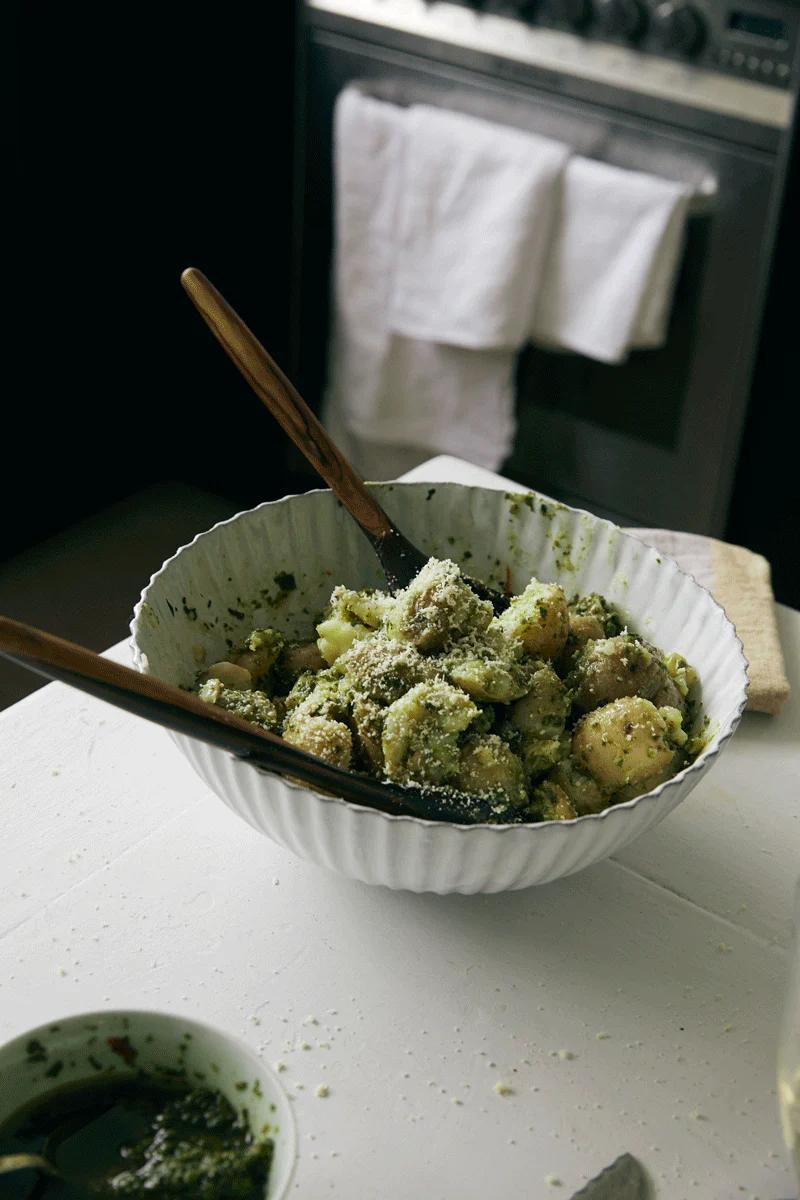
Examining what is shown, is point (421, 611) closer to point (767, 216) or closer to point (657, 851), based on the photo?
point (657, 851)

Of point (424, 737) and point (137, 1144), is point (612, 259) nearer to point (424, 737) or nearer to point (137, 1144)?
point (424, 737)

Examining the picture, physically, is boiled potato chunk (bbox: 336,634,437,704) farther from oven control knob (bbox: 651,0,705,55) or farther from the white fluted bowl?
oven control knob (bbox: 651,0,705,55)

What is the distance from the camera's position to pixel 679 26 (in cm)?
184

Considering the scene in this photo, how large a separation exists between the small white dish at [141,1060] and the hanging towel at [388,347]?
63.7 inches

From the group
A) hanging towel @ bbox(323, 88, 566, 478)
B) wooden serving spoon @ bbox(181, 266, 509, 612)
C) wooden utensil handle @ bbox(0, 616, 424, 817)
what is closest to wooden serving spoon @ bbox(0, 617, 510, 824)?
wooden utensil handle @ bbox(0, 616, 424, 817)

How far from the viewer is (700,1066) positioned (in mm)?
783

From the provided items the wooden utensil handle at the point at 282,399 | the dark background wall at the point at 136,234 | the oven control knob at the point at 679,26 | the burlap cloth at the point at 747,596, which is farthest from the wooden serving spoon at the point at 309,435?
the dark background wall at the point at 136,234

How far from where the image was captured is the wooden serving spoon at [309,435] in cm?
94

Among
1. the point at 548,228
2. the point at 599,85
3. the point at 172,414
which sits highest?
the point at 599,85

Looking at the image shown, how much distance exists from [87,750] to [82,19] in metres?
1.50

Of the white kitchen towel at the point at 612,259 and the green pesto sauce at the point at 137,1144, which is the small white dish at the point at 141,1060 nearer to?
the green pesto sauce at the point at 137,1144

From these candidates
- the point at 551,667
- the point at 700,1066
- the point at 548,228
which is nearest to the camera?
the point at 700,1066

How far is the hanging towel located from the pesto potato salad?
125cm

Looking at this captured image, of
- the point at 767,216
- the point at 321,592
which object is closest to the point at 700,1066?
the point at 321,592
